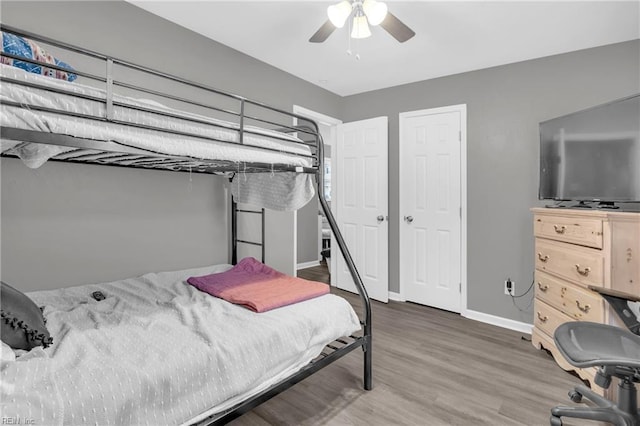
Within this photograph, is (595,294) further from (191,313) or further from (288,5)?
(288,5)

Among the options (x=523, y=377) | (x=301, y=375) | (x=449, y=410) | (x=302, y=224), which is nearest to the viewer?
(x=301, y=375)

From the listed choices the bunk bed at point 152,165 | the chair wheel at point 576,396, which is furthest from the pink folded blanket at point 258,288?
the chair wheel at point 576,396

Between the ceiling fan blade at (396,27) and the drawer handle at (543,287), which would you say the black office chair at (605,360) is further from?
the ceiling fan blade at (396,27)

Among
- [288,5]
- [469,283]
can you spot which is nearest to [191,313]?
[288,5]

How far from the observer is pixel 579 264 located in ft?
7.12

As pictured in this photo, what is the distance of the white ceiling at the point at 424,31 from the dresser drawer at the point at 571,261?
1581 mm

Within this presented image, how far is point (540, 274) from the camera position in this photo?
261cm

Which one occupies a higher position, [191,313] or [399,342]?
[191,313]

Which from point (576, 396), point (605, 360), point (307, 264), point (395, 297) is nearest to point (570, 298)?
point (576, 396)

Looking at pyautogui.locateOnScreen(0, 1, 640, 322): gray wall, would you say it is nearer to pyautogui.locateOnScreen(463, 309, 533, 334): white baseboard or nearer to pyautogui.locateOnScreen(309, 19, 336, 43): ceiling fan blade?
pyautogui.locateOnScreen(463, 309, 533, 334): white baseboard

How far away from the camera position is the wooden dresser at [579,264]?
6.39ft

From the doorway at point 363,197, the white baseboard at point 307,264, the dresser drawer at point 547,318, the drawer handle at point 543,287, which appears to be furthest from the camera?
Answer: the white baseboard at point 307,264

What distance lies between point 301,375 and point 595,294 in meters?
1.83

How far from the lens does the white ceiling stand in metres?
2.24
